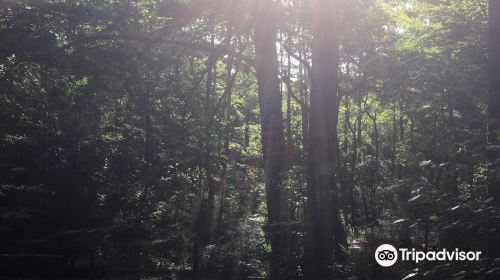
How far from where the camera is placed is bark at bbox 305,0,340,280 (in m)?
8.05

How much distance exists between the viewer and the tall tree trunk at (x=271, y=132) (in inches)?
423

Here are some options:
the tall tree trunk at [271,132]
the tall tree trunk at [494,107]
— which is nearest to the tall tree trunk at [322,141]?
the tall tree trunk at [271,132]

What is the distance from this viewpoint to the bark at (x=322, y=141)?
26.4 feet

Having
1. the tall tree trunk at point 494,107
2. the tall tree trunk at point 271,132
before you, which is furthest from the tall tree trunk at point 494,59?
the tall tree trunk at point 271,132

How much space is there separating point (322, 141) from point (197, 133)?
559cm

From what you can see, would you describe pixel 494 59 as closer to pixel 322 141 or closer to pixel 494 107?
pixel 494 107

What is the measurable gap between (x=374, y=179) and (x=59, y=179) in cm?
1664

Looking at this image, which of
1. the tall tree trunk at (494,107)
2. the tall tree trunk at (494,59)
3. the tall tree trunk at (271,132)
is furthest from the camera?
the tall tree trunk at (271,132)

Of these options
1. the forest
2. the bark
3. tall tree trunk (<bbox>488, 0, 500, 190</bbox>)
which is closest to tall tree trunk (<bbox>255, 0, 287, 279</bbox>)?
the forest

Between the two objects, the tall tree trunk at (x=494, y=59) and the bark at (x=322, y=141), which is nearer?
the tall tree trunk at (x=494, y=59)

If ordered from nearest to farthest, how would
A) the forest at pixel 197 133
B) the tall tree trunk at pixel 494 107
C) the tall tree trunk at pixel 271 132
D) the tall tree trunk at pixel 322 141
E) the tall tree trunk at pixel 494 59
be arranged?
the tall tree trunk at pixel 494 107, the tall tree trunk at pixel 494 59, the tall tree trunk at pixel 322 141, the forest at pixel 197 133, the tall tree trunk at pixel 271 132

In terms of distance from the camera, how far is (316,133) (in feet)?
26.7

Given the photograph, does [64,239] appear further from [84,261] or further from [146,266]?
[146,266]

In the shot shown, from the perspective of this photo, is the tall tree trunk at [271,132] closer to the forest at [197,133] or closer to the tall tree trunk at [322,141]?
the forest at [197,133]
